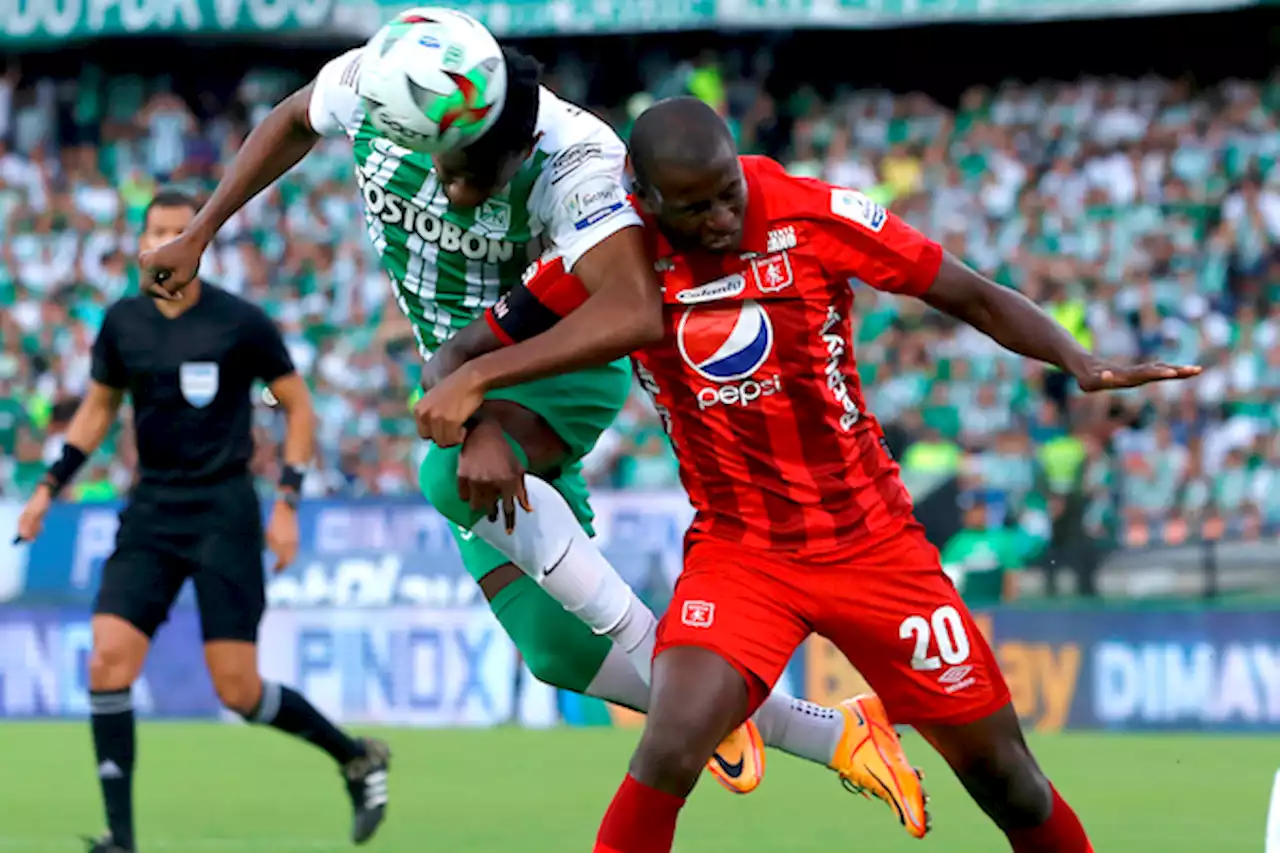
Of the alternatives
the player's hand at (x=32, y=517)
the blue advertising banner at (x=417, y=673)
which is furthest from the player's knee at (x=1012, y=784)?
the blue advertising banner at (x=417, y=673)

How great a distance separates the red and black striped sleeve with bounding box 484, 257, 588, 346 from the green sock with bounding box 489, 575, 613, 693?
43.6 inches

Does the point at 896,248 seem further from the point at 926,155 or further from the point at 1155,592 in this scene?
the point at 926,155

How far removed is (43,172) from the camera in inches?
850

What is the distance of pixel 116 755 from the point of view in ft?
25.1

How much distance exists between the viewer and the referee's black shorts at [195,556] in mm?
8078

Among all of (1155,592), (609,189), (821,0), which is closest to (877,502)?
(609,189)

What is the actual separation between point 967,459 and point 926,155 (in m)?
5.46

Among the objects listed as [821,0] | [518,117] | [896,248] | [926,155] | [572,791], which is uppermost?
[821,0]

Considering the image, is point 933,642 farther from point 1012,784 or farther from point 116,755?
point 116,755

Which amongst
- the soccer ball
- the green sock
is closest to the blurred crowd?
the green sock

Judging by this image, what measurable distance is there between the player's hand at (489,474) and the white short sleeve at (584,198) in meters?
0.53

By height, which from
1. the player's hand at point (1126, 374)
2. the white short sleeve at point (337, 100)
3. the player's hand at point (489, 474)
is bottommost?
the player's hand at point (489, 474)

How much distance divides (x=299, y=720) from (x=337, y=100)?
132 inches

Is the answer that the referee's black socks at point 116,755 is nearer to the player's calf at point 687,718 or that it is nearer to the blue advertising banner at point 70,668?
the player's calf at point 687,718
